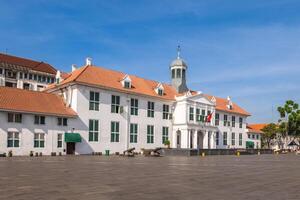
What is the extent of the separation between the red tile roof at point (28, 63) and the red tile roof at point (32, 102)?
5373cm

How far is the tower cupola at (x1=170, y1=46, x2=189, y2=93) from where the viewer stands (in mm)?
70175

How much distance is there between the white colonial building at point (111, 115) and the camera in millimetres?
43188

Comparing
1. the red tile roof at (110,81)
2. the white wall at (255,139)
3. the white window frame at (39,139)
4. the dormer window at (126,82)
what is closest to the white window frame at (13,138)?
the white window frame at (39,139)

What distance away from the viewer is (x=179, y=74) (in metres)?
71.8

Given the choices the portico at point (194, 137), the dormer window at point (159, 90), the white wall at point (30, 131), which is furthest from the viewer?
the portico at point (194, 137)

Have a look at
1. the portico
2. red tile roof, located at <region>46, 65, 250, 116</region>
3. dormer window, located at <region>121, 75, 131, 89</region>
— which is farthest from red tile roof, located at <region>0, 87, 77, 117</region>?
the portico

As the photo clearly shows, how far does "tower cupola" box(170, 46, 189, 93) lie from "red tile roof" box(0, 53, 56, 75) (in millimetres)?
45874

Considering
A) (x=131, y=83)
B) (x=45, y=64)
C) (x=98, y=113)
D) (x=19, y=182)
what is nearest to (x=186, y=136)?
(x=131, y=83)

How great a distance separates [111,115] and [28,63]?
5915 centimetres

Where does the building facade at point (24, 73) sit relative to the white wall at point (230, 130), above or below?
above

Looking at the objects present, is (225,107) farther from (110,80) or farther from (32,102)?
(32,102)

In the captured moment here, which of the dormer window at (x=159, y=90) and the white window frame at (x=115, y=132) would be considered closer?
the white window frame at (x=115, y=132)

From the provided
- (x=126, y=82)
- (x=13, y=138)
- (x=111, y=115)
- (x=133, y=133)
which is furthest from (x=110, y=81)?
(x=13, y=138)

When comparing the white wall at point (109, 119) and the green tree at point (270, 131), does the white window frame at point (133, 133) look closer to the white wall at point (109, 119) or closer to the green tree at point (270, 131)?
the white wall at point (109, 119)
